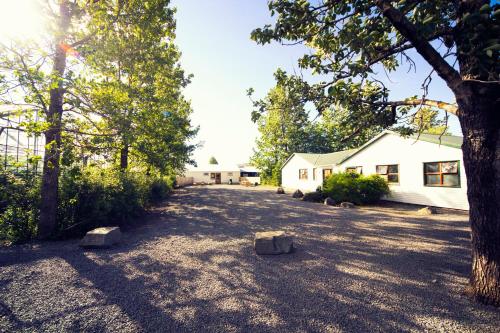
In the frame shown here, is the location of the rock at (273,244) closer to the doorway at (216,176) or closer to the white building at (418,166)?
the white building at (418,166)

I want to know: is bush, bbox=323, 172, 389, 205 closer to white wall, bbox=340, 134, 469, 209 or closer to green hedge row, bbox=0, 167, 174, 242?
white wall, bbox=340, 134, 469, 209

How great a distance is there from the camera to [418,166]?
1291 cm

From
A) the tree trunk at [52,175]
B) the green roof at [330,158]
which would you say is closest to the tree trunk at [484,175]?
the tree trunk at [52,175]

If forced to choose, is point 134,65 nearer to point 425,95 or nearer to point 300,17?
point 300,17

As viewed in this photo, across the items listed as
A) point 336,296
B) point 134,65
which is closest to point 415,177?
point 336,296

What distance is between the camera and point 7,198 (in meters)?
6.36

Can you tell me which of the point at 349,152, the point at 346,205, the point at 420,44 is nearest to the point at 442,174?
the point at 346,205

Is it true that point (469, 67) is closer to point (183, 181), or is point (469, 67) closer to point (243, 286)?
point (243, 286)

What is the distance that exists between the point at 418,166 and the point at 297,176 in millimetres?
14582

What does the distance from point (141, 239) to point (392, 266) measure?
705 cm

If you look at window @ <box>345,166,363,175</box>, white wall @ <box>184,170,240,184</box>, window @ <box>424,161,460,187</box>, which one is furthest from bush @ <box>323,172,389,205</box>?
white wall @ <box>184,170,240,184</box>

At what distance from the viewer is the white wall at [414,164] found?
11.2 meters

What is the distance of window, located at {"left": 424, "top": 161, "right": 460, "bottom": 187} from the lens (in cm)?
1123

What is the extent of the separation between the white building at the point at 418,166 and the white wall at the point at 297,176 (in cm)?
403
